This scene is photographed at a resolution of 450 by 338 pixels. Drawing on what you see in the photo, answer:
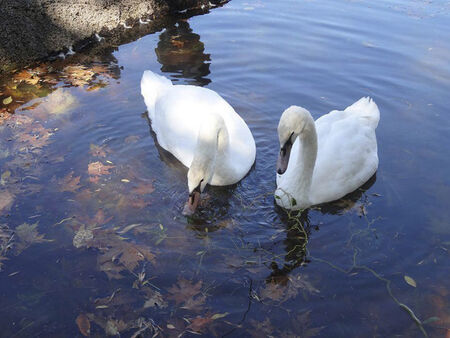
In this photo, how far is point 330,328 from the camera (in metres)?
4.03

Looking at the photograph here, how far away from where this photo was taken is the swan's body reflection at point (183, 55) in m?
8.69

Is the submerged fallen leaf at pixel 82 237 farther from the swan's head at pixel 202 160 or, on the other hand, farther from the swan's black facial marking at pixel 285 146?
the swan's black facial marking at pixel 285 146

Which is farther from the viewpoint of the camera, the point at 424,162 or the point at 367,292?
the point at 424,162

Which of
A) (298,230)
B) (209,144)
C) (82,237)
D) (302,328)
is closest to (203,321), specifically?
(302,328)

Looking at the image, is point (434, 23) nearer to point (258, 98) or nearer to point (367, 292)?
point (258, 98)

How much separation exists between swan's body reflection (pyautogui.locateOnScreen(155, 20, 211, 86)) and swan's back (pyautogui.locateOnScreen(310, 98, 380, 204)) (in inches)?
128

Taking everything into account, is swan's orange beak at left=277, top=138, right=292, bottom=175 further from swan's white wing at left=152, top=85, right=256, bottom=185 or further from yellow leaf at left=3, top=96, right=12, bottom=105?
yellow leaf at left=3, top=96, right=12, bottom=105

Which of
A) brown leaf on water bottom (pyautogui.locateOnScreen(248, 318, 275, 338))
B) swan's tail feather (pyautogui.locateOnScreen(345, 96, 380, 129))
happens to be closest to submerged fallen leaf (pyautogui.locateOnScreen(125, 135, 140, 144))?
swan's tail feather (pyautogui.locateOnScreen(345, 96, 380, 129))

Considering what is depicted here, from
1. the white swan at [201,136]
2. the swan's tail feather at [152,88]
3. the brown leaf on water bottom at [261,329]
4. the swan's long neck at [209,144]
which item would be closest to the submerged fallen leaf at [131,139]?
the white swan at [201,136]

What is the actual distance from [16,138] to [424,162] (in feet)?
18.8

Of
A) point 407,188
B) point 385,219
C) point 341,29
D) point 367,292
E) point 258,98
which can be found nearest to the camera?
point 367,292

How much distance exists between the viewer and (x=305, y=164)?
5113 millimetres

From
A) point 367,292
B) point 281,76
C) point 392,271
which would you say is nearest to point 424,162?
point 392,271

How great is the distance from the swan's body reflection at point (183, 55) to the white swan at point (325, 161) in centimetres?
333
